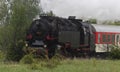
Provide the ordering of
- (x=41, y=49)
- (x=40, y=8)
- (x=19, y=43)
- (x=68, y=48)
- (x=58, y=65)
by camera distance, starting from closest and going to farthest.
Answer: (x=58, y=65), (x=41, y=49), (x=68, y=48), (x=19, y=43), (x=40, y=8)

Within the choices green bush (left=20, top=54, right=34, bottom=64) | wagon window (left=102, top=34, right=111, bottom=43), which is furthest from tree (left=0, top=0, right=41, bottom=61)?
green bush (left=20, top=54, right=34, bottom=64)

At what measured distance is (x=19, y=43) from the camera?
2692cm

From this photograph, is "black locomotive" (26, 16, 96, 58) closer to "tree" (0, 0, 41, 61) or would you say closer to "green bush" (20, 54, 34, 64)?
"tree" (0, 0, 41, 61)

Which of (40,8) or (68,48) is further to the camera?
(40,8)

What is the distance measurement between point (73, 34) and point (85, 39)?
115 centimetres

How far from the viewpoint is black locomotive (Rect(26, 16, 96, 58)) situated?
76.1ft

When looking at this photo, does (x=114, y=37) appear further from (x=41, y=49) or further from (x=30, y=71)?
(x=30, y=71)

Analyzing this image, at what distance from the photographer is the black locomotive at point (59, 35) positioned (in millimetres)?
23188

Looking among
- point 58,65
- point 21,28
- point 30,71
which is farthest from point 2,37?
point 30,71

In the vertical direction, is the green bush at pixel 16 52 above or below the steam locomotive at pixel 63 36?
below

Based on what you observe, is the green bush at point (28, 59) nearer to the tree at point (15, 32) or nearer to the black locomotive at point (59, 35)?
the black locomotive at point (59, 35)

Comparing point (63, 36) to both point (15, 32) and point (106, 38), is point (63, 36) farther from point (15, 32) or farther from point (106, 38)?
point (15, 32)

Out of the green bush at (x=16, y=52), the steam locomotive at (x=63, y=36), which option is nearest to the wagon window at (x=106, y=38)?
the steam locomotive at (x=63, y=36)

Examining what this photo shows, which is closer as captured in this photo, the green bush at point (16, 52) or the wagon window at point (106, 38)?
the green bush at point (16, 52)
